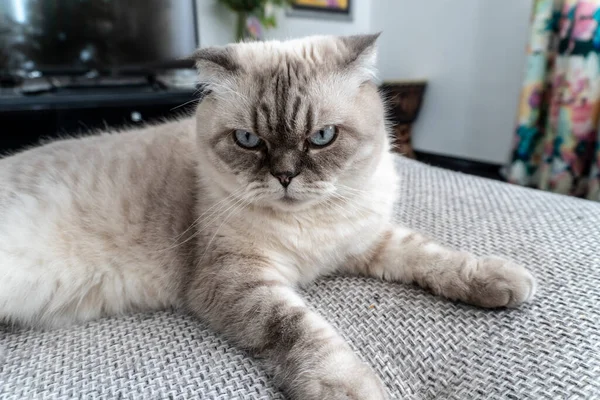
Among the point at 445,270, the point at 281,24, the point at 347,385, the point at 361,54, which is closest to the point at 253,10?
the point at 281,24

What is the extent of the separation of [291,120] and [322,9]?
Result: 3.97 metres

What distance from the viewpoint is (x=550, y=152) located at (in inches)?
131

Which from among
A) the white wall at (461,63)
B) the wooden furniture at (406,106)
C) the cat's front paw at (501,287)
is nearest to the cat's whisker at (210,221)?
the cat's front paw at (501,287)

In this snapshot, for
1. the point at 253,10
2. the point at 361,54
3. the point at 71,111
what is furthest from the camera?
the point at 253,10

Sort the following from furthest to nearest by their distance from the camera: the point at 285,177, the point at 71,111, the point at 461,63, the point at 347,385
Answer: the point at 461,63 < the point at 71,111 < the point at 285,177 < the point at 347,385

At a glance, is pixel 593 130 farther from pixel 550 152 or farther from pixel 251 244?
pixel 251 244

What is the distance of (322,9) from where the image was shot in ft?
15.2

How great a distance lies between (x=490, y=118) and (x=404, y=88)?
2.78 feet

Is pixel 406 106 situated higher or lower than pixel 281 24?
lower

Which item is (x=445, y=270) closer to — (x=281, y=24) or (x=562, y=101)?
(x=562, y=101)

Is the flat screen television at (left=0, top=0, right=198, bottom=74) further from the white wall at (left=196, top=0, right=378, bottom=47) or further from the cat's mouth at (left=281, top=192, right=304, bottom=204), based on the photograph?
the cat's mouth at (left=281, top=192, right=304, bottom=204)

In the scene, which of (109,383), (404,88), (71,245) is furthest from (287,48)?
(404,88)

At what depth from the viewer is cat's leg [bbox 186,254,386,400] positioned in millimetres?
861

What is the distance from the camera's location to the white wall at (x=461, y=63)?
379cm
